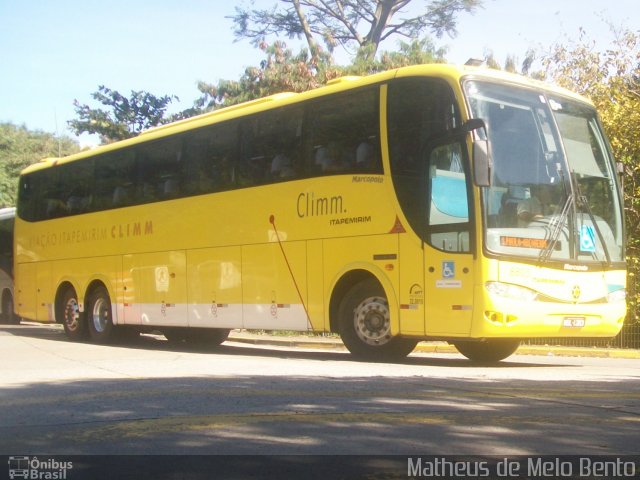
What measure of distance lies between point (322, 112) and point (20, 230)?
428 inches

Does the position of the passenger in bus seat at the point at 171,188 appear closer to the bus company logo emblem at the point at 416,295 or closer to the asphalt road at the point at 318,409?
the asphalt road at the point at 318,409

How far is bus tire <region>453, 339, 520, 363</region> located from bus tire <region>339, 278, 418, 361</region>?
3.03 ft

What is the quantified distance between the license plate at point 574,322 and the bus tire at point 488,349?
A: 144 cm

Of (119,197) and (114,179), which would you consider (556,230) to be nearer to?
(119,197)

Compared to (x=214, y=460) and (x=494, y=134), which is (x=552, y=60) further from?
(x=214, y=460)

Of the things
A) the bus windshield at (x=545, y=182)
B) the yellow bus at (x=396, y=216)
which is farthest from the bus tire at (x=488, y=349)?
the bus windshield at (x=545, y=182)

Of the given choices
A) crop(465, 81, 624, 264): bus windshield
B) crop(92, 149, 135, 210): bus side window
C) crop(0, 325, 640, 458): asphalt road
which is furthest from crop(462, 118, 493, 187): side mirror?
crop(92, 149, 135, 210): bus side window

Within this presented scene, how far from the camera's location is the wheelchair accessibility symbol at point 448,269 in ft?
37.4

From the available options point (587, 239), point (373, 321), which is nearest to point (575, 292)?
point (587, 239)

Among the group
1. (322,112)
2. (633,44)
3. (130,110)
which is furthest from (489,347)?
(130,110)

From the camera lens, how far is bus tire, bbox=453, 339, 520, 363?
43.5 feet

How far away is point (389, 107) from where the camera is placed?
1237 cm

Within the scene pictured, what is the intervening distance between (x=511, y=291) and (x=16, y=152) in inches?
1555

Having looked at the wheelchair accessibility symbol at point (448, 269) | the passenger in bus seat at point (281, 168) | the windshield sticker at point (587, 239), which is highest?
the passenger in bus seat at point (281, 168)
